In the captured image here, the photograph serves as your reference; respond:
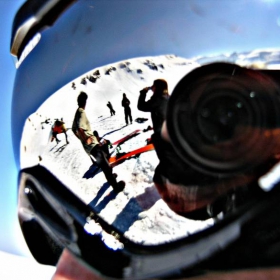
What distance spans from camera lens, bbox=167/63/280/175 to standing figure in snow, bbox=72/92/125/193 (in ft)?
0.56

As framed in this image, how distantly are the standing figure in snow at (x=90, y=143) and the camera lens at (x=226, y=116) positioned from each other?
172 millimetres

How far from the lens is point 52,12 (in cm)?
93

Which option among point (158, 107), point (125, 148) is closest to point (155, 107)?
point (158, 107)

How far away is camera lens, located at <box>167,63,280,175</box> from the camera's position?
733 millimetres

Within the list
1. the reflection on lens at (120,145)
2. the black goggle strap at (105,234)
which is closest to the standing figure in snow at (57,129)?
the reflection on lens at (120,145)

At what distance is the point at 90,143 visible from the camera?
0.87 meters

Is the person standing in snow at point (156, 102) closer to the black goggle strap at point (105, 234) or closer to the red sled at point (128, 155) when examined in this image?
the red sled at point (128, 155)

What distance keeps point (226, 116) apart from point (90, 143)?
281mm

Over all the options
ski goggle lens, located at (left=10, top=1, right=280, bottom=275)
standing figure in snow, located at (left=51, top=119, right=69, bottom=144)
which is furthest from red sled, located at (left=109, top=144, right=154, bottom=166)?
standing figure in snow, located at (left=51, top=119, right=69, bottom=144)

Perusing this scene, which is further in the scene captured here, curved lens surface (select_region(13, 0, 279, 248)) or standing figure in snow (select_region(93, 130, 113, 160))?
standing figure in snow (select_region(93, 130, 113, 160))

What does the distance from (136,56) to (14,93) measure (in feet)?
1.18

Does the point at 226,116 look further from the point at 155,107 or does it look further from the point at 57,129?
the point at 57,129

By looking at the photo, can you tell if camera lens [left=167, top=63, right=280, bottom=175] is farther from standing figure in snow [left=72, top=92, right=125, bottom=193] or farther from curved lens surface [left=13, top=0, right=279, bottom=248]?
standing figure in snow [left=72, top=92, right=125, bottom=193]

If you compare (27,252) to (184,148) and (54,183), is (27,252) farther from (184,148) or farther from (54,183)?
(184,148)
